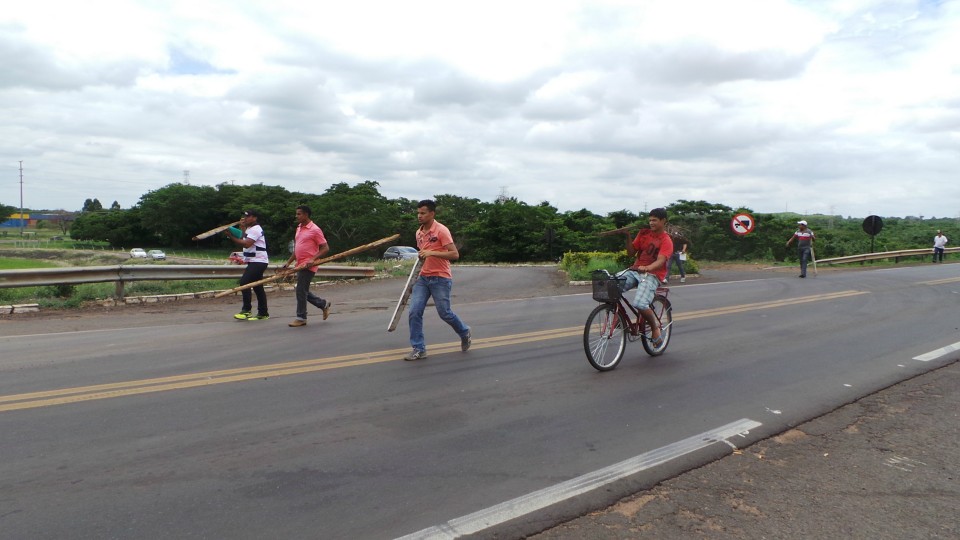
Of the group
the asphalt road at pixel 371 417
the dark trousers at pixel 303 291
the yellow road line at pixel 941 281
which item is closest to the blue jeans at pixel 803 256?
the yellow road line at pixel 941 281

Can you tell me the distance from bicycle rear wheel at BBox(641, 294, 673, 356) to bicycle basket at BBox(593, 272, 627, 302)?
1111mm

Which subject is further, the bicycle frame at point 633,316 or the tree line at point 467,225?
the tree line at point 467,225

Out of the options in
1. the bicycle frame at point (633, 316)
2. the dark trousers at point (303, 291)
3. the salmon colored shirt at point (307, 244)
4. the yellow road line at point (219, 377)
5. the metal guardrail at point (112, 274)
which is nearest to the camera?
the yellow road line at point (219, 377)

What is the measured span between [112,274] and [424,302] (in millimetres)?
8834

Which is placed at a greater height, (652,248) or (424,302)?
(652,248)

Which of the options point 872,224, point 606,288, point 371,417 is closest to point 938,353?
point 606,288

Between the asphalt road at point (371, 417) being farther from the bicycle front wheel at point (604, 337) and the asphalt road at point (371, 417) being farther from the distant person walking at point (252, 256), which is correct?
the distant person walking at point (252, 256)

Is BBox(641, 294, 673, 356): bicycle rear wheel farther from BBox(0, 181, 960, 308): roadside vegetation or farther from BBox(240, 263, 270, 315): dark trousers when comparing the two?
BBox(0, 181, 960, 308): roadside vegetation

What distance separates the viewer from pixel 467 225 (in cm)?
7362

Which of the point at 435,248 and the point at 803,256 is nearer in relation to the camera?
the point at 435,248

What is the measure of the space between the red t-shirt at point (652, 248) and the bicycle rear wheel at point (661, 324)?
1.92 ft

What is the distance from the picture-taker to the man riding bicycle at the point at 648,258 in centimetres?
762

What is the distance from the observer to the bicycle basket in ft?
23.4

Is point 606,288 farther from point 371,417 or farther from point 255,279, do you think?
point 255,279
